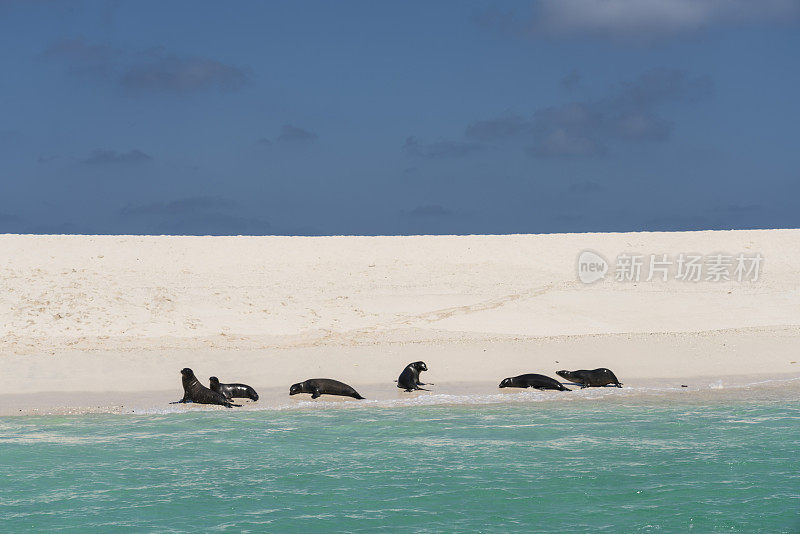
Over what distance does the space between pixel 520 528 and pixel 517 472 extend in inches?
73.8

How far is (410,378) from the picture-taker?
642 inches

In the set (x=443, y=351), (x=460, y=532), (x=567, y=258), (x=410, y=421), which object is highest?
(x=567, y=258)

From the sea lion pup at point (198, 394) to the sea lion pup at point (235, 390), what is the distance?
29 centimetres

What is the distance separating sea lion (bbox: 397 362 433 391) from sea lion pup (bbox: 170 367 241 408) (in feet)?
10.5

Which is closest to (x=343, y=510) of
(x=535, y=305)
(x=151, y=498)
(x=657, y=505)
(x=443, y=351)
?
(x=151, y=498)

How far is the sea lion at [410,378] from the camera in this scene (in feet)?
53.3

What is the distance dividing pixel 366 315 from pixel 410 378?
29.8 ft

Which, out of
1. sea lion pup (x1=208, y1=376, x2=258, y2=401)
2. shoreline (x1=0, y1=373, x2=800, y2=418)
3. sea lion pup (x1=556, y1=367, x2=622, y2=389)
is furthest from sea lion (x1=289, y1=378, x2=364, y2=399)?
sea lion pup (x1=556, y1=367, x2=622, y2=389)

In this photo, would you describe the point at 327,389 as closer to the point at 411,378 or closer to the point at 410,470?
the point at 411,378

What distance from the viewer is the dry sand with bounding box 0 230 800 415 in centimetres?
1778

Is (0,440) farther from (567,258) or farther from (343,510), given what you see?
(567,258)

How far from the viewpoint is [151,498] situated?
32.0 feet

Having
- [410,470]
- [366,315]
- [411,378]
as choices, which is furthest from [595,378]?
[366,315]

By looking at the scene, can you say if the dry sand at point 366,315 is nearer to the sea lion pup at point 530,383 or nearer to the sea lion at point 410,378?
the sea lion at point 410,378
